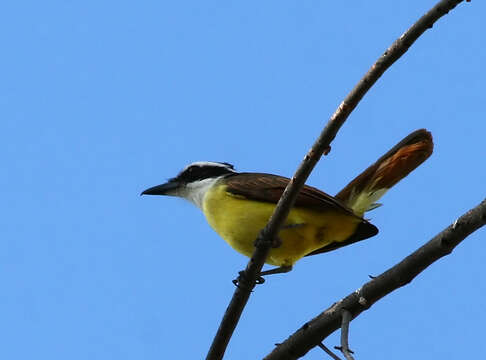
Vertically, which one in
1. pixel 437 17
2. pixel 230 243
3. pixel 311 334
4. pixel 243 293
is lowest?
pixel 311 334

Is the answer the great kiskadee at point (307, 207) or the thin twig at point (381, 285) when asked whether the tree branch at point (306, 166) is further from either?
the great kiskadee at point (307, 207)

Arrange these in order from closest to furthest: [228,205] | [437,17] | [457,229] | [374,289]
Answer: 1. [437,17]
2. [457,229]
3. [374,289]
4. [228,205]

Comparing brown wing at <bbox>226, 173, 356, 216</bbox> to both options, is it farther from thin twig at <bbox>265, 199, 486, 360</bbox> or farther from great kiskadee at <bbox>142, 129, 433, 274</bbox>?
thin twig at <bbox>265, 199, 486, 360</bbox>

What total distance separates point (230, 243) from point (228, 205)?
300 mm

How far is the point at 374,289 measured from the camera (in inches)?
162

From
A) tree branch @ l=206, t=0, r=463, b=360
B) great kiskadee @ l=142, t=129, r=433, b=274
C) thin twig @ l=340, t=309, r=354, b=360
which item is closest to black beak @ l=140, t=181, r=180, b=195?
great kiskadee @ l=142, t=129, r=433, b=274

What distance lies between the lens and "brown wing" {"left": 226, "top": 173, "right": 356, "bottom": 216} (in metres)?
5.41

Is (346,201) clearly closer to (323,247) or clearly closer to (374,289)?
(323,247)

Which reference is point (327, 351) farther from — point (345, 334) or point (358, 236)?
point (358, 236)

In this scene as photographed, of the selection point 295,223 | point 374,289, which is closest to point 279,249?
point 295,223

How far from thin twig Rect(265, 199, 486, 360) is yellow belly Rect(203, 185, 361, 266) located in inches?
42.6

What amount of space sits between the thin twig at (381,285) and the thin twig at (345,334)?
64 mm

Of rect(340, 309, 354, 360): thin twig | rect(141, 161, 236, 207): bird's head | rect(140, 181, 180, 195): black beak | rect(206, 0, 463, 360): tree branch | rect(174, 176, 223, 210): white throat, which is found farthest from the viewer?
rect(140, 181, 180, 195): black beak

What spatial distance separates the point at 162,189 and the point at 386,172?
2287 mm
